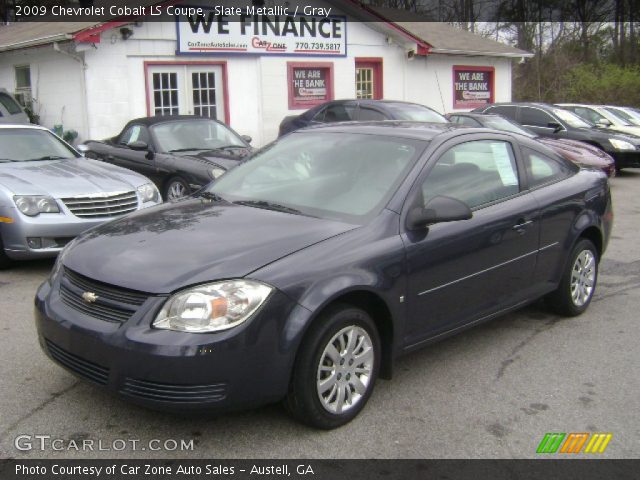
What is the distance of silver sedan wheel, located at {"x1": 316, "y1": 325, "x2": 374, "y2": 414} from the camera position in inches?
139

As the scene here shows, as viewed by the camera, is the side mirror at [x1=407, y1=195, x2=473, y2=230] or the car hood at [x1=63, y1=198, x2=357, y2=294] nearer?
the car hood at [x1=63, y1=198, x2=357, y2=294]

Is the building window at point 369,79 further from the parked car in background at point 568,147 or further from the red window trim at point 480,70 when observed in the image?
the parked car in background at point 568,147

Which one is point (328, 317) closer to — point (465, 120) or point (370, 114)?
point (370, 114)

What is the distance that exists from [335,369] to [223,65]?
12822 mm

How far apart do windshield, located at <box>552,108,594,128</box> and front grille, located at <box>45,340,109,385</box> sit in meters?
Answer: 13.4

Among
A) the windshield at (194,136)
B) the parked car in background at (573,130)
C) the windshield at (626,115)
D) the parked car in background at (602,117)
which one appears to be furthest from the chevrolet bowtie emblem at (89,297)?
the windshield at (626,115)

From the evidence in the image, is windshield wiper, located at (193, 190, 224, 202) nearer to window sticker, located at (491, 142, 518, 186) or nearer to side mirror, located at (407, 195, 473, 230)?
side mirror, located at (407, 195, 473, 230)

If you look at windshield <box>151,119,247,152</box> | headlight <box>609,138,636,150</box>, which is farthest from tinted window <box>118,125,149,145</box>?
headlight <box>609,138,636,150</box>

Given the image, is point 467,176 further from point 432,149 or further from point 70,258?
point 70,258

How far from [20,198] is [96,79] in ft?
24.8

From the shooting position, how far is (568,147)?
41.4 feet

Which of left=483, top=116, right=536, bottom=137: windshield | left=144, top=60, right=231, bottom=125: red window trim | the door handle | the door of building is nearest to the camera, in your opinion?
the door handle
